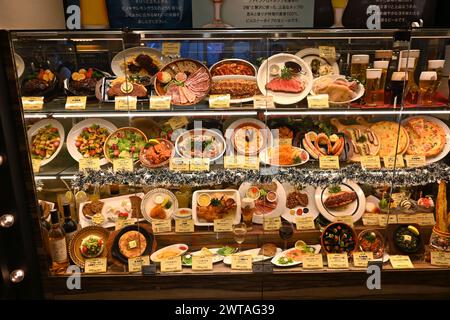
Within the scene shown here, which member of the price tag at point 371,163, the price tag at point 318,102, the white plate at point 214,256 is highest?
the price tag at point 318,102

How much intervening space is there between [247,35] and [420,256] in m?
1.91

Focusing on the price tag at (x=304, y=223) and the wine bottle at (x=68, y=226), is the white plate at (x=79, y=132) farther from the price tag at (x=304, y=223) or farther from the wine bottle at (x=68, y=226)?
the price tag at (x=304, y=223)

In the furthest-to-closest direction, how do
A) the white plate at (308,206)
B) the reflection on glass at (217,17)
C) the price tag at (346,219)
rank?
the reflection on glass at (217,17) → the white plate at (308,206) → the price tag at (346,219)

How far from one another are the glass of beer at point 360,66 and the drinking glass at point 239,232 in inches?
51.7

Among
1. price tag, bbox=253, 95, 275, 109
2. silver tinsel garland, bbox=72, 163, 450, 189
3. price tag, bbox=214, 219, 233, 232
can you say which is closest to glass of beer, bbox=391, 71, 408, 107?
silver tinsel garland, bbox=72, 163, 450, 189

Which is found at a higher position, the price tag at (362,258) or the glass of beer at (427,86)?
the glass of beer at (427,86)

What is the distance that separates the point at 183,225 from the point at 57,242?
33.9 inches

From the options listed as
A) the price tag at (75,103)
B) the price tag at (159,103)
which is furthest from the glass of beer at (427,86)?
the price tag at (75,103)

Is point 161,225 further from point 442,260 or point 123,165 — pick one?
point 442,260

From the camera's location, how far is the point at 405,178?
97.1 inches

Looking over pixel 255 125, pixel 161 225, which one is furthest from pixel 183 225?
pixel 255 125

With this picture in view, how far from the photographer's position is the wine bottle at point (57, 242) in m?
2.48
